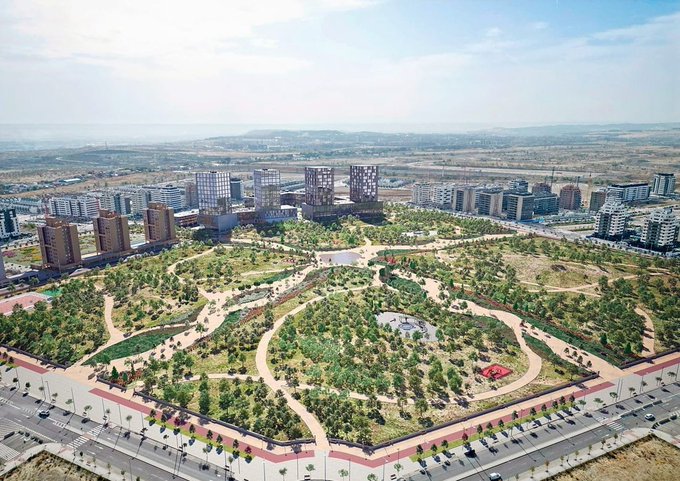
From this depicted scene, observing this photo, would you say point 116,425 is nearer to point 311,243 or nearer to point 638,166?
point 311,243

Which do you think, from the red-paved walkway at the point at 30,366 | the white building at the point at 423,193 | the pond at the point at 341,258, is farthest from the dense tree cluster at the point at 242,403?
the white building at the point at 423,193

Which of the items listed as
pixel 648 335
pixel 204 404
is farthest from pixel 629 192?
pixel 204 404

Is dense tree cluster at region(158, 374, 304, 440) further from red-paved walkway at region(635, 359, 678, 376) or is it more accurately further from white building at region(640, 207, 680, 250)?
white building at region(640, 207, 680, 250)

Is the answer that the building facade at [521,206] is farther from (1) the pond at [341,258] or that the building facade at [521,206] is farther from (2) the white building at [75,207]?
(2) the white building at [75,207]

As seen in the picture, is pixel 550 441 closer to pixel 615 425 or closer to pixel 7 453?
pixel 615 425

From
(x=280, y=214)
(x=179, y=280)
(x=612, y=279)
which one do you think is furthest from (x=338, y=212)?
(x=612, y=279)

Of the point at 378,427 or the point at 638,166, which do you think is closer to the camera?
the point at 378,427
